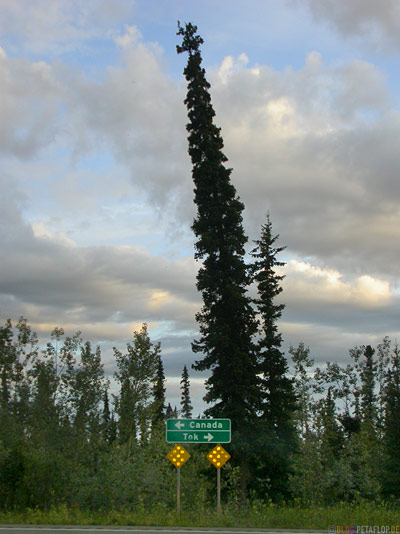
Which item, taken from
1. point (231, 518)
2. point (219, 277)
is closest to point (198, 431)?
point (231, 518)

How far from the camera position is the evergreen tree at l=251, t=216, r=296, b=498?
31500 millimetres

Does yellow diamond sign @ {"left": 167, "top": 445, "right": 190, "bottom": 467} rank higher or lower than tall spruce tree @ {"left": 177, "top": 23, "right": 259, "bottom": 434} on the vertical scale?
lower

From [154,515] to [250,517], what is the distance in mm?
3095

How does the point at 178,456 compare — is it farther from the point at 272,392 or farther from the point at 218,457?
the point at 272,392

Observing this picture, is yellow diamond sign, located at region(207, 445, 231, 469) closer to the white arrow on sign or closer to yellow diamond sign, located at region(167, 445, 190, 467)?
yellow diamond sign, located at region(167, 445, 190, 467)

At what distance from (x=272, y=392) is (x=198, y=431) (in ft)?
49.4

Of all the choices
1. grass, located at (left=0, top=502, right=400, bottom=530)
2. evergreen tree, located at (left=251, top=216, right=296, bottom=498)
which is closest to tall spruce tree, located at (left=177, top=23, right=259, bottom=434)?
evergreen tree, located at (left=251, top=216, right=296, bottom=498)

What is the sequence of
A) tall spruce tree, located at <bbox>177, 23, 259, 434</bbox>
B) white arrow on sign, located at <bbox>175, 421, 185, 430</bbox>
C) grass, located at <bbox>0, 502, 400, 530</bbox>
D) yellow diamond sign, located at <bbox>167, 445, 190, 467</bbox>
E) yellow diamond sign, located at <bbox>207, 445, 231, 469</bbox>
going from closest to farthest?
grass, located at <bbox>0, 502, 400, 530</bbox> < yellow diamond sign, located at <bbox>207, 445, 231, 469</bbox> < yellow diamond sign, located at <bbox>167, 445, 190, 467</bbox> < white arrow on sign, located at <bbox>175, 421, 185, 430</bbox> < tall spruce tree, located at <bbox>177, 23, 259, 434</bbox>

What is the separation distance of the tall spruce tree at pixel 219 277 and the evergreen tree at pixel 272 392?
5.29ft

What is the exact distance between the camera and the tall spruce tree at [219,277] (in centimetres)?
3108

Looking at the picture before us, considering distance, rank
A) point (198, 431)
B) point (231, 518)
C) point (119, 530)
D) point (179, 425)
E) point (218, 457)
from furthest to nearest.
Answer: point (179, 425)
point (198, 431)
point (218, 457)
point (231, 518)
point (119, 530)

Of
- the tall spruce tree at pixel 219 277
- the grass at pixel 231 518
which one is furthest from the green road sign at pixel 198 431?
the tall spruce tree at pixel 219 277

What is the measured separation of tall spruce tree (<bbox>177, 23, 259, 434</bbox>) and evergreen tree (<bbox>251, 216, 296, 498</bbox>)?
63.5 inches

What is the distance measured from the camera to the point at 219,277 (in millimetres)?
31719
